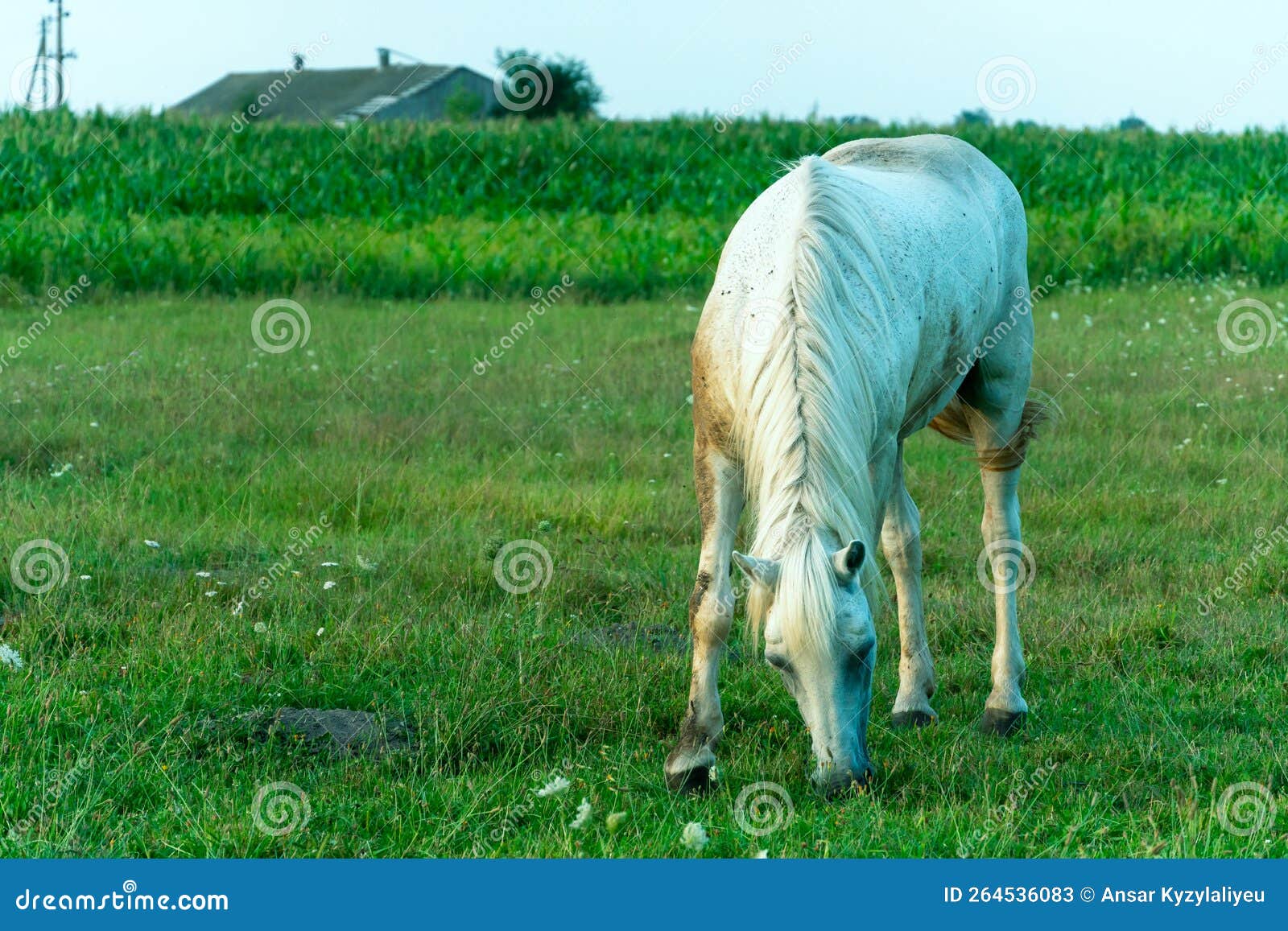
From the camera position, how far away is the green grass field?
387 cm

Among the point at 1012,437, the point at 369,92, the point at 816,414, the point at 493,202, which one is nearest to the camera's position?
the point at 816,414

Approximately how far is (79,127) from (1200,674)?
70.5 feet

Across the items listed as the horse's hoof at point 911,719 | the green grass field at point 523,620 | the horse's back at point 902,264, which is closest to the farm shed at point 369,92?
the green grass field at point 523,620

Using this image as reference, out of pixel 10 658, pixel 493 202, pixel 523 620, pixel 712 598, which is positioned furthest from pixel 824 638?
pixel 493 202

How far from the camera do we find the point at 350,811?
3844mm

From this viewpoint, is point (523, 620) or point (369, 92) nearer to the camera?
point (523, 620)

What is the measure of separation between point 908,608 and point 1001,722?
0.63 meters

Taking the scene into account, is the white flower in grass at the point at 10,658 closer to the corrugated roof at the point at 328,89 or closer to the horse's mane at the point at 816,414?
the horse's mane at the point at 816,414

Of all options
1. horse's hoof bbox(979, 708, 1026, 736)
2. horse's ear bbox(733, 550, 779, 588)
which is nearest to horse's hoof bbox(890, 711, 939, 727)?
horse's hoof bbox(979, 708, 1026, 736)

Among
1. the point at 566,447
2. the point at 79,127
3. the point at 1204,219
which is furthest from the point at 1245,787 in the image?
the point at 79,127

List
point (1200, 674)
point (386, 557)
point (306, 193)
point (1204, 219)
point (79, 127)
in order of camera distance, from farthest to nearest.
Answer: point (79, 127), point (306, 193), point (1204, 219), point (386, 557), point (1200, 674)

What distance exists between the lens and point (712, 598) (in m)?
4.39

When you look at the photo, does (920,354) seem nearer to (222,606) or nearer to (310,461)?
(222,606)

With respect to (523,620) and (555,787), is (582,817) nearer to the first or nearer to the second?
(555,787)
